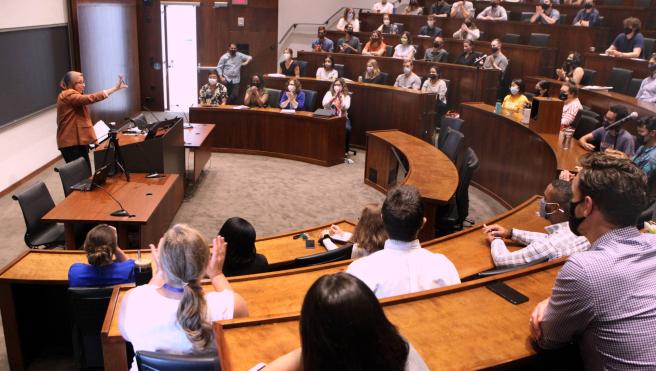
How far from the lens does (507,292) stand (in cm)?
246

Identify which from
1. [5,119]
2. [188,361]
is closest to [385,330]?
[188,361]

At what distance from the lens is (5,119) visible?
7145 mm

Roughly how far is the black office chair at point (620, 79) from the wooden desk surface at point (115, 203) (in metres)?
6.22

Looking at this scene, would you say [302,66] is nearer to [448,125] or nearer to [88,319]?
[448,125]

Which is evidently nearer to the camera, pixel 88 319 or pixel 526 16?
pixel 88 319

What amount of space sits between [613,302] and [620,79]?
24.7 ft

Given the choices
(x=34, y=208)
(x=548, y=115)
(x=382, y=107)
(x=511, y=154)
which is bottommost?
(x=34, y=208)

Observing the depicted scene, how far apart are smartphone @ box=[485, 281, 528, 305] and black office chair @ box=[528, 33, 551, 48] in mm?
→ 9040

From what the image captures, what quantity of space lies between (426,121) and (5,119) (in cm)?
577

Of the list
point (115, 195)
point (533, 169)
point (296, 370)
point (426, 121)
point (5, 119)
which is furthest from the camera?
point (426, 121)

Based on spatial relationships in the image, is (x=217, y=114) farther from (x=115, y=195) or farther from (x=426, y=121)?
(x=115, y=195)

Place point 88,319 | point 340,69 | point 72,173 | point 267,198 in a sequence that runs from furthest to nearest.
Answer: point 340,69 → point 267,198 → point 72,173 → point 88,319

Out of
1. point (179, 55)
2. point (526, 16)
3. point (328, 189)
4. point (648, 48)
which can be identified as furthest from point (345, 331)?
point (179, 55)

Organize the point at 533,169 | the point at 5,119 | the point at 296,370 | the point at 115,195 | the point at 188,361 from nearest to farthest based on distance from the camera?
the point at 296,370
the point at 188,361
the point at 115,195
the point at 533,169
the point at 5,119
